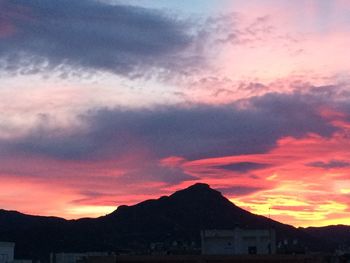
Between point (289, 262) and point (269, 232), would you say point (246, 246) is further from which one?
point (289, 262)

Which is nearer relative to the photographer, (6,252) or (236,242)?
(236,242)

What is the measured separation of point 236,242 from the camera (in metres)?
121

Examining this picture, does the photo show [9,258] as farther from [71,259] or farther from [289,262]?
[289,262]

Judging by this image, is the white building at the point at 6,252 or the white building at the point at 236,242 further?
the white building at the point at 6,252

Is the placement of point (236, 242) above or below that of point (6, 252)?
above

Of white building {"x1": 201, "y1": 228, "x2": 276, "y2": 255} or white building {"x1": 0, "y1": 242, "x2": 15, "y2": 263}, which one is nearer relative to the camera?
white building {"x1": 201, "y1": 228, "x2": 276, "y2": 255}

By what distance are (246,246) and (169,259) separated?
37.6 meters

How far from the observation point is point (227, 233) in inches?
4742

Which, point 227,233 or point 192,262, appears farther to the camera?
point 227,233

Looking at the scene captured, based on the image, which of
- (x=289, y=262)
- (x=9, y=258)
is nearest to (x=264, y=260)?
(x=289, y=262)

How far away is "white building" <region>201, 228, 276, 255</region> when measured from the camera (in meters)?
120

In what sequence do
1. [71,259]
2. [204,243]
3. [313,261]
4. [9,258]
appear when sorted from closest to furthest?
1. [313,261]
2. [204,243]
3. [9,258]
4. [71,259]

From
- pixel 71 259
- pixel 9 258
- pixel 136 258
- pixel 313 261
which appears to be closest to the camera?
pixel 136 258

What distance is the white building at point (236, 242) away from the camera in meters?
120
